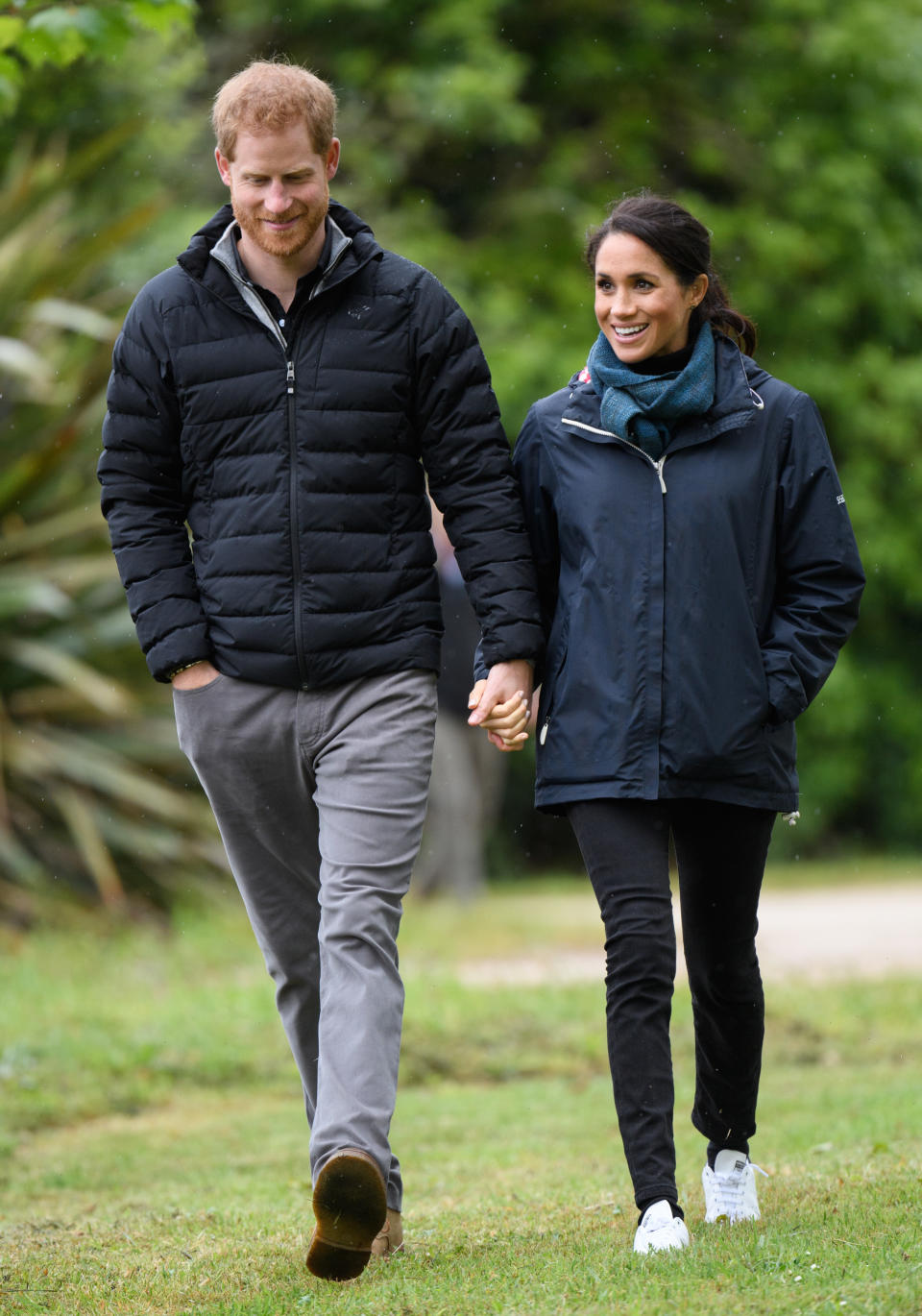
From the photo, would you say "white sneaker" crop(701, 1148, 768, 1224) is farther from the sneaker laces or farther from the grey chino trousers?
the grey chino trousers

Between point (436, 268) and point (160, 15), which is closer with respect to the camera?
point (160, 15)

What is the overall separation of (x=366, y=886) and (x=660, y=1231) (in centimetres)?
86

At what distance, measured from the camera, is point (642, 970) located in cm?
389

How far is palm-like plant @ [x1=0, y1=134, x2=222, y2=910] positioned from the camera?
31.2 feet

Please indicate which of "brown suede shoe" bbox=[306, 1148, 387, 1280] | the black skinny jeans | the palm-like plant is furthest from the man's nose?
the palm-like plant

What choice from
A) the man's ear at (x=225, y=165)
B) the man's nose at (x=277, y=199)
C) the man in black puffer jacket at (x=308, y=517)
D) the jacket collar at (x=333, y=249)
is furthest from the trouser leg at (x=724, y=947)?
the man's ear at (x=225, y=165)

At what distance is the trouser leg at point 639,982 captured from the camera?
385cm

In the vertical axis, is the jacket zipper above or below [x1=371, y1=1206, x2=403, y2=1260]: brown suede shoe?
above

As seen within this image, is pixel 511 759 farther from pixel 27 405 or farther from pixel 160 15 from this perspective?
pixel 160 15

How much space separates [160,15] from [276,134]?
92.3 inches

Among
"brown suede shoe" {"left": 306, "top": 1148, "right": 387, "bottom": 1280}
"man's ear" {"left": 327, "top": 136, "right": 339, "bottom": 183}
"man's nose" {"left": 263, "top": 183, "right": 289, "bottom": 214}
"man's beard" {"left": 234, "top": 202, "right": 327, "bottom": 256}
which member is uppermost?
"man's ear" {"left": 327, "top": 136, "right": 339, "bottom": 183}

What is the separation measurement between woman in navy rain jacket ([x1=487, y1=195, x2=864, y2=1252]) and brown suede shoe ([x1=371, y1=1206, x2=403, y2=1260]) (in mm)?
543

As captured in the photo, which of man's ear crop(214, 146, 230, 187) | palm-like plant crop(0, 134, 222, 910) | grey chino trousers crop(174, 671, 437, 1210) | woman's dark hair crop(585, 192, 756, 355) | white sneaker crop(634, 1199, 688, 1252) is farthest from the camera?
palm-like plant crop(0, 134, 222, 910)

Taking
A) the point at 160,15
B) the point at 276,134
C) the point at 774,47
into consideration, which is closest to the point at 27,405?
the point at 160,15
